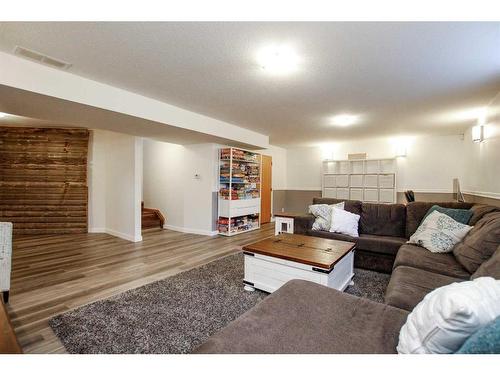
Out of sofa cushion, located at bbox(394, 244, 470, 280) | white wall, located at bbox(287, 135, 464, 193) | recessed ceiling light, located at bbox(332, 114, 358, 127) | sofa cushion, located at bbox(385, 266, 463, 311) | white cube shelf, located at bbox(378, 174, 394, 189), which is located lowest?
sofa cushion, located at bbox(385, 266, 463, 311)

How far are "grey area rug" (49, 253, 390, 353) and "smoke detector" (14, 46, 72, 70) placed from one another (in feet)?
7.39

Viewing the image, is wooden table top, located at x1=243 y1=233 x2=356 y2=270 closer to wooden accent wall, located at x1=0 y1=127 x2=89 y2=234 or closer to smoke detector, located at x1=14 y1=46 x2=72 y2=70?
smoke detector, located at x1=14 y1=46 x2=72 y2=70

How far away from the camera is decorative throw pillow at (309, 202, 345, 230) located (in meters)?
3.48

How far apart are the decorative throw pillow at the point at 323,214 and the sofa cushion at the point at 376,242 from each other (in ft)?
0.61

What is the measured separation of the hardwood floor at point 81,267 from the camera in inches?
78.8

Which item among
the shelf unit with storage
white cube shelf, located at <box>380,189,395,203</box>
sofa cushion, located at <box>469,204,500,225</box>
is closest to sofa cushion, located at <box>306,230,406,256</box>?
sofa cushion, located at <box>469,204,500,225</box>

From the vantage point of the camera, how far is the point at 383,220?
3.39 meters

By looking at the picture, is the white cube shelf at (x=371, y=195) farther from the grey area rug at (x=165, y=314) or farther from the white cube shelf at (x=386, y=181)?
the grey area rug at (x=165, y=314)

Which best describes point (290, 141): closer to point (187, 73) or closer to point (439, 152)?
point (439, 152)

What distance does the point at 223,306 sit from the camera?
218cm

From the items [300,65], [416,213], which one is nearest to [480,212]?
[416,213]

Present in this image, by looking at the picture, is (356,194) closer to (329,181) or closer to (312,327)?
(329,181)

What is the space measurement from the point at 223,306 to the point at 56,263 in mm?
2591

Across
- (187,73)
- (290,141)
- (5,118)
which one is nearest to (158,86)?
(187,73)
